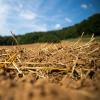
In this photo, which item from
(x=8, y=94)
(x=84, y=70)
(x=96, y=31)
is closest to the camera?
(x=8, y=94)

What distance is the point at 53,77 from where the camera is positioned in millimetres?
3521

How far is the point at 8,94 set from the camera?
179 cm

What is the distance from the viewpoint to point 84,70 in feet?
11.6

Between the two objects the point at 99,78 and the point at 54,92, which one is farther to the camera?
the point at 99,78

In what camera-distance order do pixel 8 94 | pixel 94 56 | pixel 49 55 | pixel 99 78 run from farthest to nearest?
1. pixel 49 55
2. pixel 94 56
3. pixel 99 78
4. pixel 8 94

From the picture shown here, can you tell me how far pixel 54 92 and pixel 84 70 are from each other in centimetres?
188

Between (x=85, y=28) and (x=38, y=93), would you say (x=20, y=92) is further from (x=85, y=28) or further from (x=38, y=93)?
(x=85, y=28)

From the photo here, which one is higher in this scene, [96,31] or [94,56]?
[96,31]

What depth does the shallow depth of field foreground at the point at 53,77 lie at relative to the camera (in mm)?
1708

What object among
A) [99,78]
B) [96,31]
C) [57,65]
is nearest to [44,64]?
[57,65]

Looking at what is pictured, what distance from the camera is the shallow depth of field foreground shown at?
171 cm

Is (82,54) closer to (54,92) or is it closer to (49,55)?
(49,55)

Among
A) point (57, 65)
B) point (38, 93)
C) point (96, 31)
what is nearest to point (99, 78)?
point (38, 93)

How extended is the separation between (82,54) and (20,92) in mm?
2680
